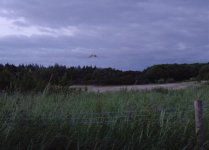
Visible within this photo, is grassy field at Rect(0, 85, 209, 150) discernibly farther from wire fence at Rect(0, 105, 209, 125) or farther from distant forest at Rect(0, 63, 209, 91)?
distant forest at Rect(0, 63, 209, 91)

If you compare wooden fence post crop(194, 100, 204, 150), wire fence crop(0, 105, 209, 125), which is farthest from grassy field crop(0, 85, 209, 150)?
wooden fence post crop(194, 100, 204, 150)

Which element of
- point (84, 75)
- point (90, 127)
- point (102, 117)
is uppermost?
point (84, 75)

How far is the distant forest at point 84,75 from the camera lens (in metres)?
16.6

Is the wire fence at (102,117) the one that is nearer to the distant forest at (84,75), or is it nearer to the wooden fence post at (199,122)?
the wooden fence post at (199,122)

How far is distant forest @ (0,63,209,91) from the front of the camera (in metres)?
16.6

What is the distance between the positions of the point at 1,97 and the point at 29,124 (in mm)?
1774

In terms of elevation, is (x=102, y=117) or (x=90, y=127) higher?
(x=102, y=117)

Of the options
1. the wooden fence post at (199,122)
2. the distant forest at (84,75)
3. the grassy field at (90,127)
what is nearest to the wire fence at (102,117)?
the grassy field at (90,127)

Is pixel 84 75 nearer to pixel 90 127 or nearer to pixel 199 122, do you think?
pixel 90 127

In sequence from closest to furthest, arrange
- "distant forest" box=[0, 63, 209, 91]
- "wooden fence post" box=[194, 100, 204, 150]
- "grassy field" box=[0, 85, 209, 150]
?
"grassy field" box=[0, 85, 209, 150] → "wooden fence post" box=[194, 100, 204, 150] → "distant forest" box=[0, 63, 209, 91]

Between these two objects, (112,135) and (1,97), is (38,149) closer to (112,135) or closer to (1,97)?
(112,135)

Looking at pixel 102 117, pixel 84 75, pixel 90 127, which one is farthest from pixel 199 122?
pixel 84 75

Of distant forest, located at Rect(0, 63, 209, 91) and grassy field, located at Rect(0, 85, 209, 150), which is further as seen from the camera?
distant forest, located at Rect(0, 63, 209, 91)

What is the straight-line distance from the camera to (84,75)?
87.0ft
